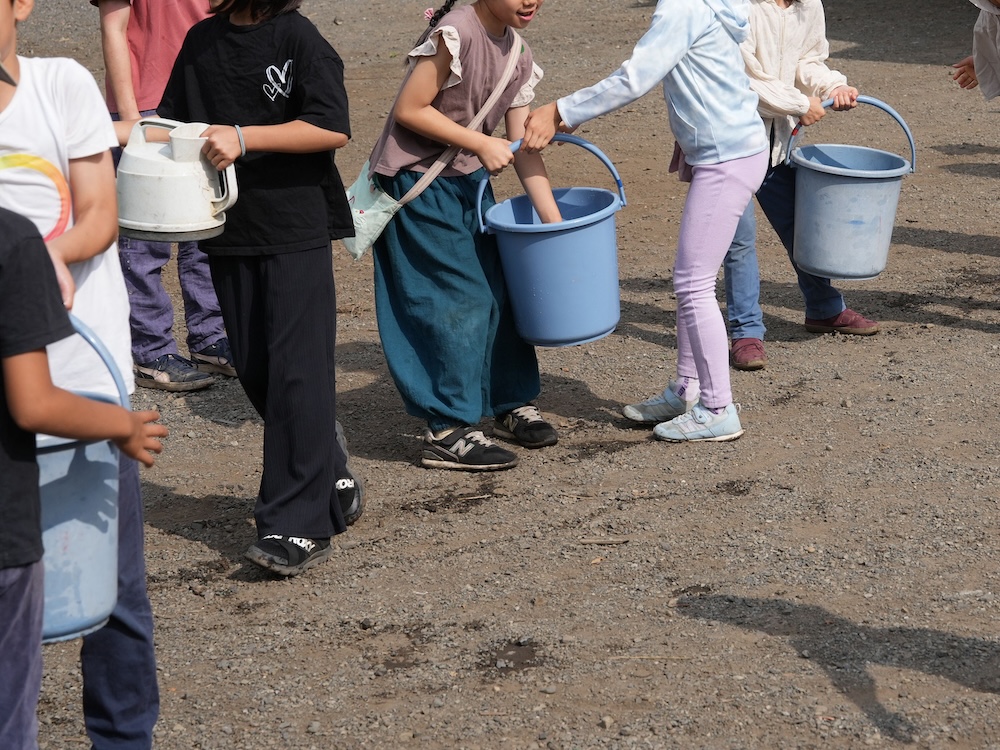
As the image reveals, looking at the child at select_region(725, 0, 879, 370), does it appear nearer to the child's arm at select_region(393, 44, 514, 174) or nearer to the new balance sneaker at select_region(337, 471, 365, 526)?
the child's arm at select_region(393, 44, 514, 174)

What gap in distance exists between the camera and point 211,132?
10.1 ft

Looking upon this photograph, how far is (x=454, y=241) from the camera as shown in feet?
13.2

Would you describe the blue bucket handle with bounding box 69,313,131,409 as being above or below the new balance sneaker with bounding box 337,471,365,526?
above

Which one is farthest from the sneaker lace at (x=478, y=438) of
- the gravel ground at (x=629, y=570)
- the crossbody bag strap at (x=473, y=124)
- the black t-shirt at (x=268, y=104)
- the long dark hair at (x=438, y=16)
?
the long dark hair at (x=438, y=16)

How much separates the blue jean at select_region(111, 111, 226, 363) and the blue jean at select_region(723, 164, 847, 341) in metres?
2.04

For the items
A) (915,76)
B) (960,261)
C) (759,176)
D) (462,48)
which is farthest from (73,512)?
(915,76)

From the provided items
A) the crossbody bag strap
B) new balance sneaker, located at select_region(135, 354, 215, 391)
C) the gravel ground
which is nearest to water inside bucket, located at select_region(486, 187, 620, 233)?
the crossbody bag strap

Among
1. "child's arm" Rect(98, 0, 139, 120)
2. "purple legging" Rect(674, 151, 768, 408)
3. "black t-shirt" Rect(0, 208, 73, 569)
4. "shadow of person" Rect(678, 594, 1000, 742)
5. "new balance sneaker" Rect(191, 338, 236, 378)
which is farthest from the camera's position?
"new balance sneaker" Rect(191, 338, 236, 378)

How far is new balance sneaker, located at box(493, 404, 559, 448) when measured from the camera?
171 inches

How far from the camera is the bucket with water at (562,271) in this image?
3861 mm

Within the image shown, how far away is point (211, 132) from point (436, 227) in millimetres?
1046

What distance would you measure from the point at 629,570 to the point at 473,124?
1435 millimetres

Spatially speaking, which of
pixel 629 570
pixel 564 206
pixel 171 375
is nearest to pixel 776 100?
pixel 564 206

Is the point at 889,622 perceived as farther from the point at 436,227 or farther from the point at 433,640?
the point at 436,227
